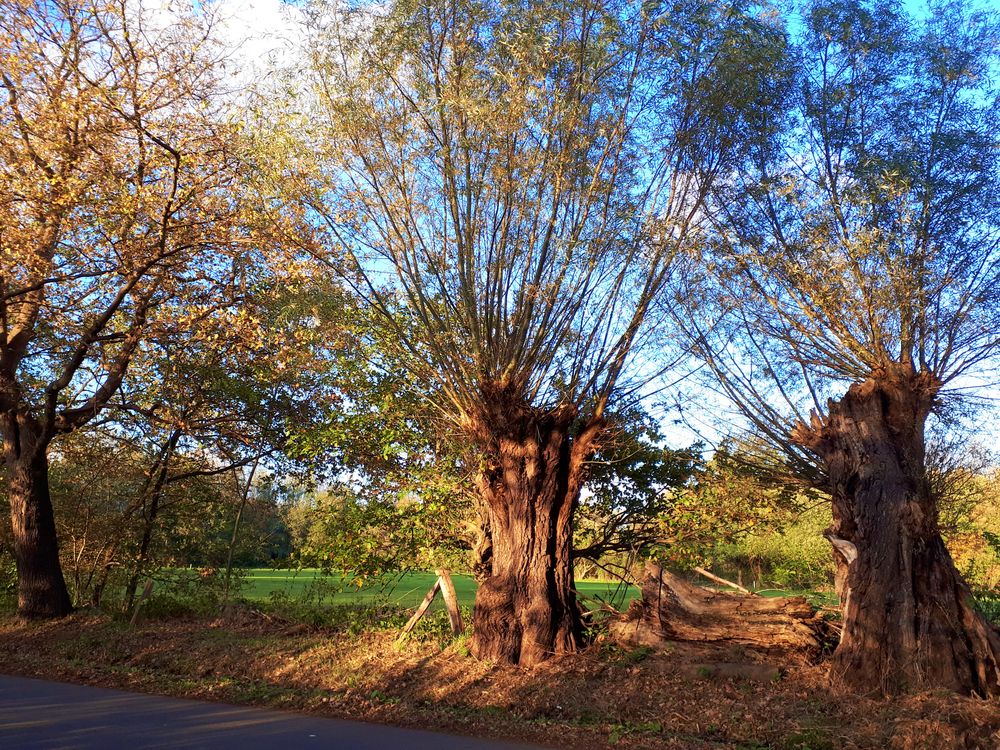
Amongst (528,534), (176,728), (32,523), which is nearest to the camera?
(176,728)

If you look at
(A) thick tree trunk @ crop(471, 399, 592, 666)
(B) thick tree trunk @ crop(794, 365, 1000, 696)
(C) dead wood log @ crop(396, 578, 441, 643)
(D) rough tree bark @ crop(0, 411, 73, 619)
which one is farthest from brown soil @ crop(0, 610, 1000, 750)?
(D) rough tree bark @ crop(0, 411, 73, 619)

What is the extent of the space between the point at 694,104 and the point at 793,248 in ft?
8.56

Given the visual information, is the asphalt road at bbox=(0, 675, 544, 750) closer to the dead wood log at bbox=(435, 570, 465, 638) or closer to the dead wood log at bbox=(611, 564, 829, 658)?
the dead wood log at bbox=(435, 570, 465, 638)

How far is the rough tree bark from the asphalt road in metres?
6.33

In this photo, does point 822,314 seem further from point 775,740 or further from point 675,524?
point 775,740

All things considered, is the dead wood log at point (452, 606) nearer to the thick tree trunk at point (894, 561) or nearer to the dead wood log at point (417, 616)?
the dead wood log at point (417, 616)

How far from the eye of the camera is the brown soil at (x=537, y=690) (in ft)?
24.6

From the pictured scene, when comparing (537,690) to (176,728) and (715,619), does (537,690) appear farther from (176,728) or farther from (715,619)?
(176,728)

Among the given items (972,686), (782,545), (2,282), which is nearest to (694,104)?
(972,686)

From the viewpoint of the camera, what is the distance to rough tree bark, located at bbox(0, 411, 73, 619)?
14.8m

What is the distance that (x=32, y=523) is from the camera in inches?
597

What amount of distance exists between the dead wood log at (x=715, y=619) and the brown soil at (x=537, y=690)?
10.7 inches

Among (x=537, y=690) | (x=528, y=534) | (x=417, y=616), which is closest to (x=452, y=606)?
(x=417, y=616)

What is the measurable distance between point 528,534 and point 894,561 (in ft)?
15.0
